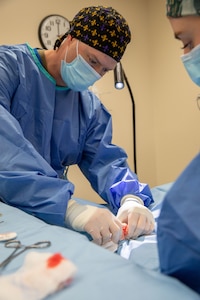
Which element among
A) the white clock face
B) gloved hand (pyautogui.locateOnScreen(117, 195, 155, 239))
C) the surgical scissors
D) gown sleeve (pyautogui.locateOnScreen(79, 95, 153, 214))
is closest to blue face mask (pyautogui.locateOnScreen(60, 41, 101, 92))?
gown sleeve (pyautogui.locateOnScreen(79, 95, 153, 214))

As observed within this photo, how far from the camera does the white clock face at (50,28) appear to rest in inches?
88.2

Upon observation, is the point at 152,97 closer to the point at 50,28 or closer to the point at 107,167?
the point at 50,28

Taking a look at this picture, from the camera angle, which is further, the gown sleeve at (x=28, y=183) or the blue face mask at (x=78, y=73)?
the blue face mask at (x=78, y=73)

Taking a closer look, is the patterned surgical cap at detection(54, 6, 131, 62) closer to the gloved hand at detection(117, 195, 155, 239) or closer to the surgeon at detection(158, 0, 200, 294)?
the gloved hand at detection(117, 195, 155, 239)

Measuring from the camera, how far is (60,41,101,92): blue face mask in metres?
1.30

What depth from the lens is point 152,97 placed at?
9.23 feet

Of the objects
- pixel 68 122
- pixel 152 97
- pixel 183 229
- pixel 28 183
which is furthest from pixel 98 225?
Answer: pixel 152 97

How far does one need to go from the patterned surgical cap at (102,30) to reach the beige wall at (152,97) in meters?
1.09

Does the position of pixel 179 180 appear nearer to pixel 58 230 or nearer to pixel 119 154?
pixel 58 230

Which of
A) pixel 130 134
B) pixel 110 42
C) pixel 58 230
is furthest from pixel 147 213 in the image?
pixel 130 134

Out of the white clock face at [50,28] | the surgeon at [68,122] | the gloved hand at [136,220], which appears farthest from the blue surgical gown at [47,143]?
the white clock face at [50,28]

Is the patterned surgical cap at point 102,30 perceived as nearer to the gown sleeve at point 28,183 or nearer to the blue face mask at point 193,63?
the gown sleeve at point 28,183

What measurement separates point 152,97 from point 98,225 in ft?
6.87

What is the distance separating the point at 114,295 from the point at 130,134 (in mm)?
2341
